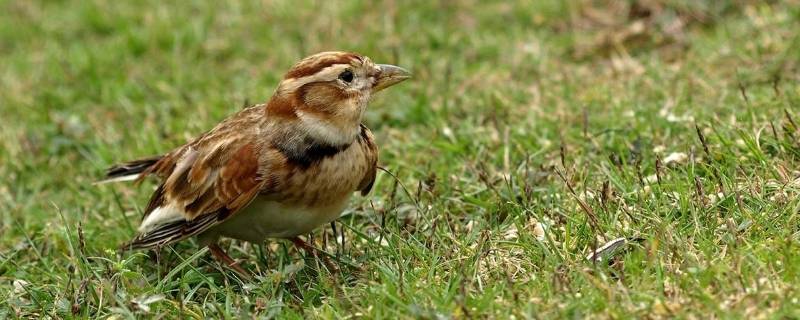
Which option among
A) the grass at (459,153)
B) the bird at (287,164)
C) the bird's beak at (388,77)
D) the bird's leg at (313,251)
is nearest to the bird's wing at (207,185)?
the bird at (287,164)

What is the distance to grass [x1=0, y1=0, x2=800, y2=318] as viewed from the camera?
424 centimetres

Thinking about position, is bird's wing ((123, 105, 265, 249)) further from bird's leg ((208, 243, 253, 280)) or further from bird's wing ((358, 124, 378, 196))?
bird's wing ((358, 124, 378, 196))

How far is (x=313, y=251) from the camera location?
504cm

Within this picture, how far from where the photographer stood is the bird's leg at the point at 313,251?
→ 4.90 m

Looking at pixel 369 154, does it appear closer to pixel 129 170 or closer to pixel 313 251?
pixel 313 251

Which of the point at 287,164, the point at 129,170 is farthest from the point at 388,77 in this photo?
the point at 129,170

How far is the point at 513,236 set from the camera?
484 cm

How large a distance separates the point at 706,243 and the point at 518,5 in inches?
171

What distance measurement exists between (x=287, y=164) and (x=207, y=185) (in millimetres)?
488

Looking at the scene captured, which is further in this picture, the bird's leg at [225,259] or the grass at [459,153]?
Answer: the bird's leg at [225,259]

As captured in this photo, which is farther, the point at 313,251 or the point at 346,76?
the point at 313,251

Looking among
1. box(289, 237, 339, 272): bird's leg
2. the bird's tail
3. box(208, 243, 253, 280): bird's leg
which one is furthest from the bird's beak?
the bird's tail

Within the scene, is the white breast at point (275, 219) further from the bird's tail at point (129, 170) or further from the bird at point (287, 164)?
the bird's tail at point (129, 170)

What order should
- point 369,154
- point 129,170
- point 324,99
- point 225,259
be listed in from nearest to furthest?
point 324,99
point 369,154
point 225,259
point 129,170
